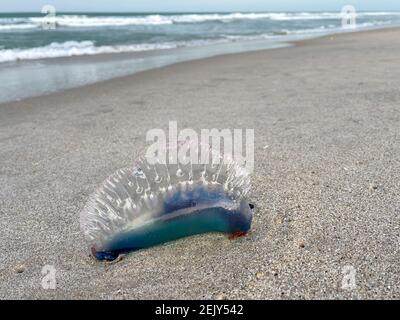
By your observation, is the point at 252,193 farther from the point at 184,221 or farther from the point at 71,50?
the point at 71,50

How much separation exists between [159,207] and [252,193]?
2.52 feet

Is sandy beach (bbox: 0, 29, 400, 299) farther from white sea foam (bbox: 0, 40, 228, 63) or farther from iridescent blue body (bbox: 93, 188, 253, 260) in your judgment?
white sea foam (bbox: 0, 40, 228, 63)

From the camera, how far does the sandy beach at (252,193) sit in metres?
1.55

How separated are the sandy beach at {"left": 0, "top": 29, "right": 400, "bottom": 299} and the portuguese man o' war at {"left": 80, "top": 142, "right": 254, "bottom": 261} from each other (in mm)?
77

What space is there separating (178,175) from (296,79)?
4570 mm

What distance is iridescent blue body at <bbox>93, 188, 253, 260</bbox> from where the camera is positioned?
1.69 m

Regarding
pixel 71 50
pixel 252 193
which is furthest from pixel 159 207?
pixel 71 50

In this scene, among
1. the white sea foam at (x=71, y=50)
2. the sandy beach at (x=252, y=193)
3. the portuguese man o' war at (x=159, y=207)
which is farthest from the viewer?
the white sea foam at (x=71, y=50)

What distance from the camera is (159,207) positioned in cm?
169

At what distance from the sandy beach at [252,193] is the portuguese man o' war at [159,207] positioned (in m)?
0.08

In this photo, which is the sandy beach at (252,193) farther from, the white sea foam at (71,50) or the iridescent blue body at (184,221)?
the white sea foam at (71,50)

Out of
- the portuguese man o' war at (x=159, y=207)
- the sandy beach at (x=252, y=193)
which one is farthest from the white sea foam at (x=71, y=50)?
the portuguese man o' war at (x=159, y=207)

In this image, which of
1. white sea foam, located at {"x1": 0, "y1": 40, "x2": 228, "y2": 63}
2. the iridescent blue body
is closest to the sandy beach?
the iridescent blue body

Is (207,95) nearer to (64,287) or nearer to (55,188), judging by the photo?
(55,188)
